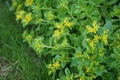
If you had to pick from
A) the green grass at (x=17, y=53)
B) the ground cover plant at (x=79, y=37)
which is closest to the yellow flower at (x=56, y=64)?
the ground cover plant at (x=79, y=37)

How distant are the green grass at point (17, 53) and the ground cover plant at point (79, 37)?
4.4 inches

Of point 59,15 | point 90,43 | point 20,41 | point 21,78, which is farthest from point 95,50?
point 20,41

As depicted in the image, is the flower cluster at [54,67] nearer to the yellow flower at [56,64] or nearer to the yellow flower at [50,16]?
the yellow flower at [56,64]

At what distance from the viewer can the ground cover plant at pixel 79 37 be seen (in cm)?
211

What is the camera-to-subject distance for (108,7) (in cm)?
255

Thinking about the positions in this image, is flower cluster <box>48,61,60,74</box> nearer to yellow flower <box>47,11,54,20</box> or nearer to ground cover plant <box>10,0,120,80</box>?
ground cover plant <box>10,0,120,80</box>

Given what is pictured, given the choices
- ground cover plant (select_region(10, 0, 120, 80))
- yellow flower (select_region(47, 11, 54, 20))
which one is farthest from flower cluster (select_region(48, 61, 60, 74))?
yellow flower (select_region(47, 11, 54, 20))

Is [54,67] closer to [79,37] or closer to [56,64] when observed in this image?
[56,64]

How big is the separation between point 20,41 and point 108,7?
36.3 inches

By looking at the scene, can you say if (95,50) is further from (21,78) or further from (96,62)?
(21,78)

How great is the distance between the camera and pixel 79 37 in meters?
2.37

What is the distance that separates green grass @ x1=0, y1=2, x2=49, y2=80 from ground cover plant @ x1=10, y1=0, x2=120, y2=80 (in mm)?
112

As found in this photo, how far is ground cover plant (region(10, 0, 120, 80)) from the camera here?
2.11 metres

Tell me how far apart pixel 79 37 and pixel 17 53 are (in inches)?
27.1
